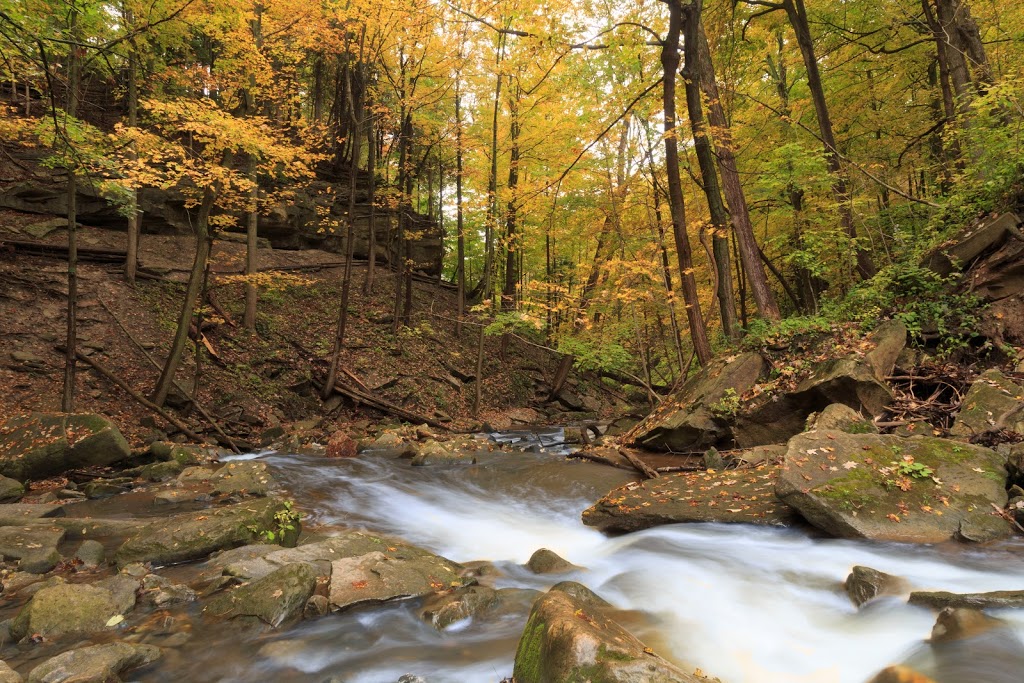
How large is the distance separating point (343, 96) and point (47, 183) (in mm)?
11993

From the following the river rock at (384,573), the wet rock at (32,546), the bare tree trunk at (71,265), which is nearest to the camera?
the river rock at (384,573)

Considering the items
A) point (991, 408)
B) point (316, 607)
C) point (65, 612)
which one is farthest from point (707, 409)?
point (65, 612)

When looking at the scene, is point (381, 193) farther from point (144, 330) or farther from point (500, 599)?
point (500, 599)

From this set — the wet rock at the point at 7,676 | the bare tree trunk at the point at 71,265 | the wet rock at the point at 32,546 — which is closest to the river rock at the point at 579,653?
the wet rock at the point at 7,676

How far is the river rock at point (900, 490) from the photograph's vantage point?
195 inches

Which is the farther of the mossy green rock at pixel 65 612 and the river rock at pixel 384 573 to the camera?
the river rock at pixel 384 573

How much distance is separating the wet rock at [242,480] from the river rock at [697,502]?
4952 mm

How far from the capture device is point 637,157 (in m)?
16.4

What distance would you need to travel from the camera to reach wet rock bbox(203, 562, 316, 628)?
418 centimetres

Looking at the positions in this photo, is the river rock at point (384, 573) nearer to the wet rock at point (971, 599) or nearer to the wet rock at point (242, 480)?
the wet rock at point (242, 480)

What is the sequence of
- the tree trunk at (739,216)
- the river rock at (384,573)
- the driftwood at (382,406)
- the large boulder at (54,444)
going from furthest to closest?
1. the driftwood at (382,406)
2. the tree trunk at (739,216)
3. the large boulder at (54,444)
4. the river rock at (384,573)

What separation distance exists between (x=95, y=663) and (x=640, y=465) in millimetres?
7038

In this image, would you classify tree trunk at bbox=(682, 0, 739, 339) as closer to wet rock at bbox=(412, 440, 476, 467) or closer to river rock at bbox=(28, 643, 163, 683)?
wet rock at bbox=(412, 440, 476, 467)

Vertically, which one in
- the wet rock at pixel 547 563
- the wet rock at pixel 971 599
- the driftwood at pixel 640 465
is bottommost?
the wet rock at pixel 547 563
